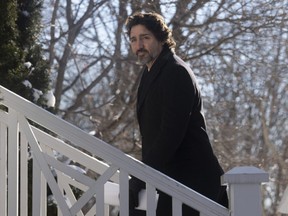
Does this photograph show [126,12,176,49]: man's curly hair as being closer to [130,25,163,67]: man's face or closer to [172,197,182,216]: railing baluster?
[130,25,163,67]: man's face

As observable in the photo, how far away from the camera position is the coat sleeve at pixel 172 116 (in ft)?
12.7

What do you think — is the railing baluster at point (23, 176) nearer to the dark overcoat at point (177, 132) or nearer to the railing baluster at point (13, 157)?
the railing baluster at point (13, 157)

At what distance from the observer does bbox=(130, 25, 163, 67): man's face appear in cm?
416

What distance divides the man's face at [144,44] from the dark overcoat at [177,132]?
8 cm

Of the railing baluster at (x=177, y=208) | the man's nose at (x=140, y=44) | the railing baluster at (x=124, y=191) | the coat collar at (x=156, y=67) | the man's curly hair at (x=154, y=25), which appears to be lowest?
the railing baluster at (x=177, y=208)

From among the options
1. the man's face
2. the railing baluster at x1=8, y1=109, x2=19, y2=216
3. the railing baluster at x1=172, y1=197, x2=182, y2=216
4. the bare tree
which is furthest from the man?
the bare tree

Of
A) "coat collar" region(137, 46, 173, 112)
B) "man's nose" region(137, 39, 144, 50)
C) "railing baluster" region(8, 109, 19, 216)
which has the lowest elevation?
"railing baluster" region(8, 109, 19, 216)

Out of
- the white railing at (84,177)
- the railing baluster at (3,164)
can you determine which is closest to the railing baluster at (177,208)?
the white railing at (84,177)

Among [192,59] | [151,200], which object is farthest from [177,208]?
[192,59]

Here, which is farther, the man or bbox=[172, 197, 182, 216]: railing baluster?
the man

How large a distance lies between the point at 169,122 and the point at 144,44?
52cm

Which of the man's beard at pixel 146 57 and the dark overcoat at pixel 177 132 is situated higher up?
the man's beard at pixel 146 57

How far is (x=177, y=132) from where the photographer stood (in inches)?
153

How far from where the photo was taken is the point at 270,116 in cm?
1638
